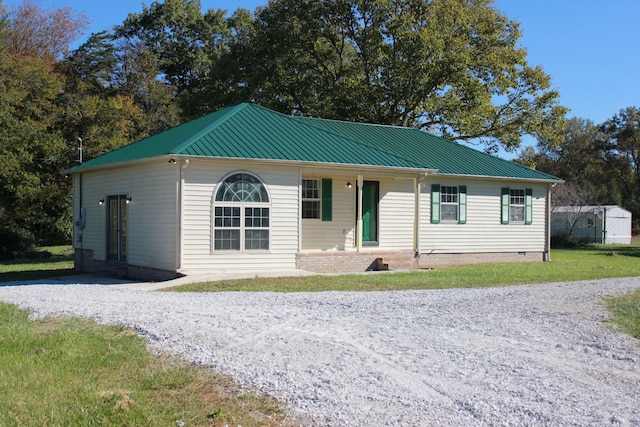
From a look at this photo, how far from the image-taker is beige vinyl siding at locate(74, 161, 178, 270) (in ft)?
50.2

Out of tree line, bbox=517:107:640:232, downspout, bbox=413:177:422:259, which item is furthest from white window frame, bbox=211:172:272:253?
tree line, bbox=517:107:640:232

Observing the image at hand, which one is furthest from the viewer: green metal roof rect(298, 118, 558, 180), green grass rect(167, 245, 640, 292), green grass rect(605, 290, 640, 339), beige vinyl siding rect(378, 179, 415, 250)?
green metal roof rect(298, 118, 558, 180)

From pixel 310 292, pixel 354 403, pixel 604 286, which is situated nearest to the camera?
pixel 354 403

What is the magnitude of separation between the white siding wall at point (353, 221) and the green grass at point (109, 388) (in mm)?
11042

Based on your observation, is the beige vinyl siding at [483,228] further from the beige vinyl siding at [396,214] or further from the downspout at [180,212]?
the downspout at [180,212]

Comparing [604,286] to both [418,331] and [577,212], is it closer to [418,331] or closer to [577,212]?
[418,331]

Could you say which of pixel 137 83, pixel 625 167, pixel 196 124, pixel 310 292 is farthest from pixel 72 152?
pixel 625 167

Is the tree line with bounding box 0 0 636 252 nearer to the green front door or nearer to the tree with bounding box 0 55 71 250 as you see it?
the tree with bounding box 0 55 71 250

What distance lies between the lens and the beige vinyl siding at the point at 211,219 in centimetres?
1510

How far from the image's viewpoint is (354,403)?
5.21 meters

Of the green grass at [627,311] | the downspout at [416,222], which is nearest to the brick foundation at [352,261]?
the downspout at [416,222]

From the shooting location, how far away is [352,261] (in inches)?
693

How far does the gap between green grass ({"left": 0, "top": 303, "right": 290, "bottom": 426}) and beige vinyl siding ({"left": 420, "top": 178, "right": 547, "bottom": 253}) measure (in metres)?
13.9

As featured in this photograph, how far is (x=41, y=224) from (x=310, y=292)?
77.8 feet
